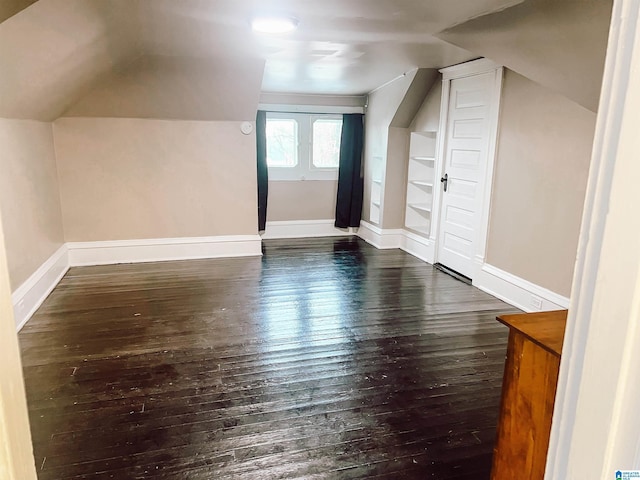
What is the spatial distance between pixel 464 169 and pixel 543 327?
3.54 metres

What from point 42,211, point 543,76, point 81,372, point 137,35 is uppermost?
point 137,35

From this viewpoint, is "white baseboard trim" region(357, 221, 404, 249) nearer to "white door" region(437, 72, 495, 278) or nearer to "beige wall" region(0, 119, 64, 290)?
"white door" region(437, 72, 495, 278)

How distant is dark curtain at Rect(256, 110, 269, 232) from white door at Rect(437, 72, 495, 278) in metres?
2.58

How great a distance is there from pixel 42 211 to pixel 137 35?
76.9 inches

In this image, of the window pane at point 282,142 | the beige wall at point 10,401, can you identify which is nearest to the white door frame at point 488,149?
the window pane at point 282,142

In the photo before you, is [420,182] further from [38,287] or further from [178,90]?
[38,287]

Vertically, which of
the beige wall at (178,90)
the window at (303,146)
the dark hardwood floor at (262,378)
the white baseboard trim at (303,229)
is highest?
the beige wall at (178,90)

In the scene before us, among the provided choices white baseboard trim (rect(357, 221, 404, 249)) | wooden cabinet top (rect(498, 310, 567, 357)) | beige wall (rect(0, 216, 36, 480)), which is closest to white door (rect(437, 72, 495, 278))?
white baseboard trim (rect(357, 221, 404, 249))

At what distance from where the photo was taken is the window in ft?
21.3

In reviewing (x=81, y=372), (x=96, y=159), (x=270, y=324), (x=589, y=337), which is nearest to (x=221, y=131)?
(x=96, y=159)

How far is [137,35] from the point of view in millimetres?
3193

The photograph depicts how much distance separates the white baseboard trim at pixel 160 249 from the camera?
4.92m

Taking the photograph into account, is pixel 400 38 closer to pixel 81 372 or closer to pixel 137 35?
pixel 137 35

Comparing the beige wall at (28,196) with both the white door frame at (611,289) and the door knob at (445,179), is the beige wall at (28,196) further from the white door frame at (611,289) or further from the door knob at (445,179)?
the door knob at (445,179)
